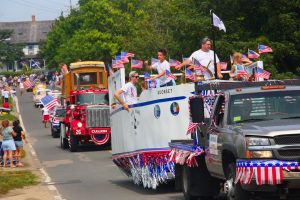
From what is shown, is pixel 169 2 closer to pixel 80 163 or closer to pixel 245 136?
pixel 80 163

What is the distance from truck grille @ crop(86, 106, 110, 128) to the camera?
104 feet

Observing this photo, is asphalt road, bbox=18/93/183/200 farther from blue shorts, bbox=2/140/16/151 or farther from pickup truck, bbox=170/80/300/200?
pickup truck, bbox=170/80/300/200

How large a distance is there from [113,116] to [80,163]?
8.15m

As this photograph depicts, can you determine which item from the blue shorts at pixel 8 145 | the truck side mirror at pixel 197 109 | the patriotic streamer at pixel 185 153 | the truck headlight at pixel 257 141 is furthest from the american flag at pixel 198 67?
the blue shorts at pixel 8 145

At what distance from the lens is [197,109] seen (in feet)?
41.5

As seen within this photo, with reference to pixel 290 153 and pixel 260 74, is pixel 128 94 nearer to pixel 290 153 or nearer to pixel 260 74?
pixel 260 74

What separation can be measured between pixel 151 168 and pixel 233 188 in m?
4.46

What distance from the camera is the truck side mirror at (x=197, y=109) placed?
12.6 meters

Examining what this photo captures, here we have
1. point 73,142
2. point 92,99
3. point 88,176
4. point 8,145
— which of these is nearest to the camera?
point 88,176

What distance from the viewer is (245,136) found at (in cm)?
1109

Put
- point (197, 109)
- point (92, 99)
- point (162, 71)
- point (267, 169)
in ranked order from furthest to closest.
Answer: point (92, 99) → point (162, 71) → point (197, 109) → point (267, 169)

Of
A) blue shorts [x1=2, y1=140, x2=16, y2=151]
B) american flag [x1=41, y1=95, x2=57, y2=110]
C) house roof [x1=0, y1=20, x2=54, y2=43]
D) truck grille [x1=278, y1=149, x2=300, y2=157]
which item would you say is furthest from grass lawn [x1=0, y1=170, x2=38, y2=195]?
house roof [x1=0, y1=20, x2=54, y2=43]

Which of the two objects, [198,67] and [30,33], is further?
[30,33]

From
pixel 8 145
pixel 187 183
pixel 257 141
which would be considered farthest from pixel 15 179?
pixel 257 141
